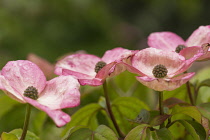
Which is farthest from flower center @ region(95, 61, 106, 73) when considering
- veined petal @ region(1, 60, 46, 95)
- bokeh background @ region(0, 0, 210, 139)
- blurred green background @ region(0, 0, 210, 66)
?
blurred green background @ region(0, 0, 210, 66)

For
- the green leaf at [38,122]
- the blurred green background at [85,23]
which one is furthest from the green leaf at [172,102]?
the blurred green background at [85,23]

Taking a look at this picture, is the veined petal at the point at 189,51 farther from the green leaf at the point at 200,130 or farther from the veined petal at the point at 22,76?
the veined petal at the point at 22,76

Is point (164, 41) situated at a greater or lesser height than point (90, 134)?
greater

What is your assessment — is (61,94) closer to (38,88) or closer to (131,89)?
(38,88)

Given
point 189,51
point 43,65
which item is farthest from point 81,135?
point 43,65

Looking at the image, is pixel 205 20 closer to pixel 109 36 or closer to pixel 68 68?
pixel 109 36

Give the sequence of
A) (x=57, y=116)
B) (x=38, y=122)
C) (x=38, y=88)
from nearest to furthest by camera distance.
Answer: (x=57, y=116) → (x=38, y=88) → (x=38, y=122)

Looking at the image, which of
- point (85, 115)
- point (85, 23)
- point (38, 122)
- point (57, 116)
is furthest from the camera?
point (85, 23)
